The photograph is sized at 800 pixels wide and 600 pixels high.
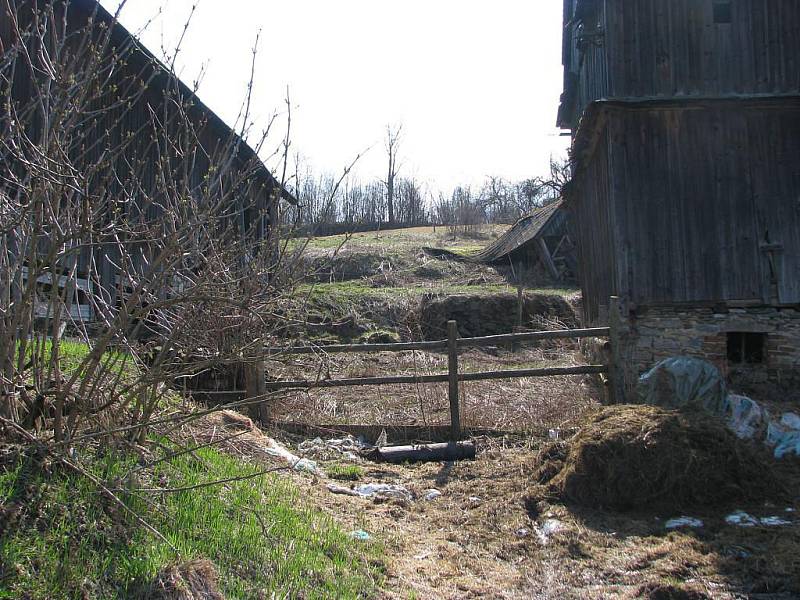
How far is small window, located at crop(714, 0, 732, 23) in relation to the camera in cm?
1245

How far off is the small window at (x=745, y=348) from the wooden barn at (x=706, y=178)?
0.07 meters

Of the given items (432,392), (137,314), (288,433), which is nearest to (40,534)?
(137,314)

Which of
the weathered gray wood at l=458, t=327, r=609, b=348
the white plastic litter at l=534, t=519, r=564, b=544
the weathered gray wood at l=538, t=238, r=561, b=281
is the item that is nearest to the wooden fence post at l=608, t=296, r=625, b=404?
the weathered gray wood at l=458, t=327, r=609, b=348

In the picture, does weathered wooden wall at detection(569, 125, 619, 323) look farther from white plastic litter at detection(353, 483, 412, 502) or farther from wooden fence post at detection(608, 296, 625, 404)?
white plastic litter at detection(353, 483, 412, 502)

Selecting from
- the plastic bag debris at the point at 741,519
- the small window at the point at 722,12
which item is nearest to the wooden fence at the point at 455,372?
the plastic bag debris at the point at 741,519

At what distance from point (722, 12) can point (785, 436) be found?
326 inches

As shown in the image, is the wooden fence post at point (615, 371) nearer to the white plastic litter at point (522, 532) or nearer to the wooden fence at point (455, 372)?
the wooden fence at point (455, 372)

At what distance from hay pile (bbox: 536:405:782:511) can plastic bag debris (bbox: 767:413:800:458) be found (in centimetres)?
106

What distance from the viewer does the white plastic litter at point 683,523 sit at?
229 inches

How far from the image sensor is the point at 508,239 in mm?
31156

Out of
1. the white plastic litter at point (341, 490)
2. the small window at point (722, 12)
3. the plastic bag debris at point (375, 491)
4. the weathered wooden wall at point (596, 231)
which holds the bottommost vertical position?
the plastic bag debris at point (375, 491)

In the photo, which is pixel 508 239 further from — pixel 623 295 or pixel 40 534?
pixel 40 534

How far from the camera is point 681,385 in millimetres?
9312

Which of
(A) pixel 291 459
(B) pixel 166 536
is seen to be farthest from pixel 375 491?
(B) pixel 166 536
